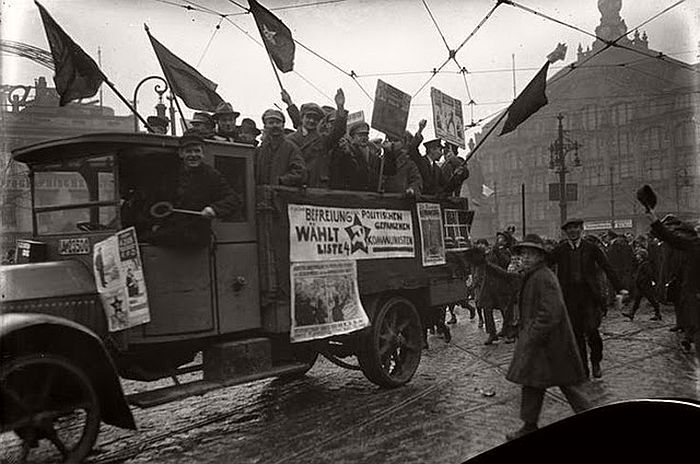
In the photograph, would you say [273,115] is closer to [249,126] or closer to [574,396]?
[249,126]

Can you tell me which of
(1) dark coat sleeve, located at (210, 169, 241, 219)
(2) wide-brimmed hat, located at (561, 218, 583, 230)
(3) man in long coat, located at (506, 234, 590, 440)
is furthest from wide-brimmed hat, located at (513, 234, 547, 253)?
(1) dark coat sleeve, located at (210, 169, 241, 219)

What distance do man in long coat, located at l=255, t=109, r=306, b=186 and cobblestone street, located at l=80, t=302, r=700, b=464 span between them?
4.31 ft

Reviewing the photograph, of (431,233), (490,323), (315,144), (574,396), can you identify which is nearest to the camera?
(574,396)

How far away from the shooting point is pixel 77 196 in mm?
2791

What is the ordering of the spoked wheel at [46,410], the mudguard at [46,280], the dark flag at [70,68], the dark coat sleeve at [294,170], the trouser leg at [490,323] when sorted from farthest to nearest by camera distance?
the trouser leg at [490,323], the dark coat sleeve at [294,170], the mudguard at [46,280], the spoked wheel at [46,410], the dark flag at [70,68]

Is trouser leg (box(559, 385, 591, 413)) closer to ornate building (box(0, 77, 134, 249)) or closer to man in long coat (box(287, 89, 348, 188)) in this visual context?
man in long coat (box(287, 89, 348, 188))

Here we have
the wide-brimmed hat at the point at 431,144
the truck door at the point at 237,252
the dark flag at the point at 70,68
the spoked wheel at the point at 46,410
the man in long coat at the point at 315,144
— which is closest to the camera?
the dark flag at the point at 70,68

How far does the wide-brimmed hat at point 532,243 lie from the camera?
2.71 meters

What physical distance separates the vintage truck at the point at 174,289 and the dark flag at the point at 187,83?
0.26 meters

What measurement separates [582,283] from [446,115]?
3.56 ft

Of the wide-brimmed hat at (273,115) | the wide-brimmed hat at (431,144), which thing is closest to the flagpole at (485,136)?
the wide-brimmed hat at (431,144)

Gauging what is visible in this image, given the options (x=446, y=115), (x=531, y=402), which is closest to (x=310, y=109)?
(x=446, y=115)

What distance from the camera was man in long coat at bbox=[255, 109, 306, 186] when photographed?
3.47 m

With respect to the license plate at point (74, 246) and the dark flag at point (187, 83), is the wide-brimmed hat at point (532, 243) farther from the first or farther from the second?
the license plate at point (74, 246)
